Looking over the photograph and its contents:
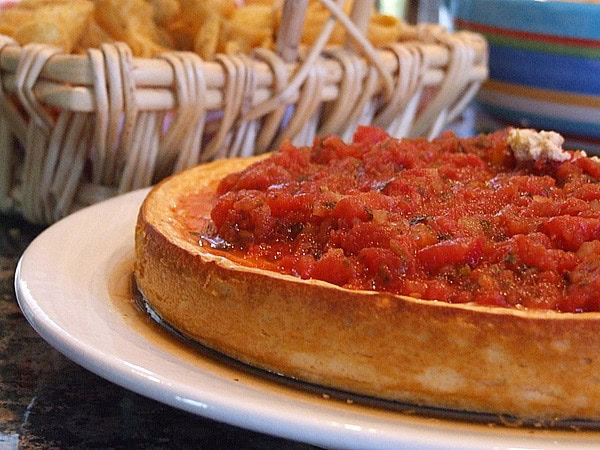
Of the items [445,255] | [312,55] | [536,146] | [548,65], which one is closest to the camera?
[445,255]

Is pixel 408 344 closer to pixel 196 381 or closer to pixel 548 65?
pixel 196 381

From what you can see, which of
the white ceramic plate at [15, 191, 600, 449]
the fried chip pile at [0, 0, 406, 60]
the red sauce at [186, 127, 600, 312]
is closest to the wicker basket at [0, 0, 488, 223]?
the fried chip pile at [0, 0, 406, 60]

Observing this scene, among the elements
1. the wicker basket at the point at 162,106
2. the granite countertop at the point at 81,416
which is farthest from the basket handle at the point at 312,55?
the granite countertop at the point at 81,416

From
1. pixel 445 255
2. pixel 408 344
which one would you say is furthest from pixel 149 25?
pixel 408 344

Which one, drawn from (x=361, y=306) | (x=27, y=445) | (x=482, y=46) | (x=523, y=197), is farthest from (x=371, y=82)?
(x=27, y=445)

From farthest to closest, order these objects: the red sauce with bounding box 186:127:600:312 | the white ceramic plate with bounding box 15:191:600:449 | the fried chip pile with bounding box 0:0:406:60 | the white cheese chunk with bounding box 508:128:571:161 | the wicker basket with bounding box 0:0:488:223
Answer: the fried chip pile with bounding box 0:0:406:60
the wicker basket with bounding box 0:0:488:223
the white cheese chunk with bounding box 508:128:571:161
the red sauce with bounding box 186:127:600:312
the white ceramic plate with bounding box 15:191:600:449

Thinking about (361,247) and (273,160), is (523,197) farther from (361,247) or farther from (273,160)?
(273,160)

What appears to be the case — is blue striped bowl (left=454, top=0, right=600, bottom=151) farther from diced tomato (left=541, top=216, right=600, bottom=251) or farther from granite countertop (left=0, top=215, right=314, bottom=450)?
granite countertop (left=0, top=215, right=314, bottom=450)
